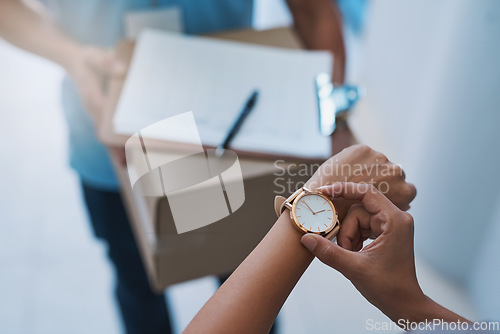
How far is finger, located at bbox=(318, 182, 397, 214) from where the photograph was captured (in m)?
0.34

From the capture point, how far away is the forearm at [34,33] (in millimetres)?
743

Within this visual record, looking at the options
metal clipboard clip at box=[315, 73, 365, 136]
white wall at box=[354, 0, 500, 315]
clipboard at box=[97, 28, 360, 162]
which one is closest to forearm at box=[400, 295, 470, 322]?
white wall at box=[354, 0, 500, 315]

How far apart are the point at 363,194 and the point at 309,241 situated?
0.05 meters

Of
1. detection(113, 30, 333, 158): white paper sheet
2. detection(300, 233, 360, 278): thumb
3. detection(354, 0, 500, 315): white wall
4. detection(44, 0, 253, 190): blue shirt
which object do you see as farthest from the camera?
detection(44, 0, 253, 190): blue shirt

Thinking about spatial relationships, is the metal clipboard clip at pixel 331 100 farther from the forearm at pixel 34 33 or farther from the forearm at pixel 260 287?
the forearm at pixel 34 33

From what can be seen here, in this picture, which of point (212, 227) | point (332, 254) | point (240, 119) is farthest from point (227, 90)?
point (332, 254)

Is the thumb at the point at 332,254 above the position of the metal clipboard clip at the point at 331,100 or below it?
above

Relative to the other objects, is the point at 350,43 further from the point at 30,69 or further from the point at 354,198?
the point at 354,198

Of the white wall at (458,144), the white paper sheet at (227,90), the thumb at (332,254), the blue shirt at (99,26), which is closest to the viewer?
the thumb at (332,254)

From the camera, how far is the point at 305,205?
36 centimetres

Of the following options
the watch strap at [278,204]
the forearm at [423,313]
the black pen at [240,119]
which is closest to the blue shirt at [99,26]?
the black pen at [240,119]

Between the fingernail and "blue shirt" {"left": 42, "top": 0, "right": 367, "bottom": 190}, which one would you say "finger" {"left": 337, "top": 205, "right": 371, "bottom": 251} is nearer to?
the fingernail

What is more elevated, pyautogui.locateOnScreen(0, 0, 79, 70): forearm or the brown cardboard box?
pyautogui.locateOnScreen(0, 0, 79, 70): forearm

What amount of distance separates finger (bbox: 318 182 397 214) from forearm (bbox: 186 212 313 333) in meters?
0.04
